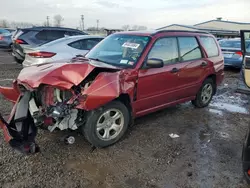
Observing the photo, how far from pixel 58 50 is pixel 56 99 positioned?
4066 mm

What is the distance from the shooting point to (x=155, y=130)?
446 cm

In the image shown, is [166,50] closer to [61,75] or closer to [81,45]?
[61,75]

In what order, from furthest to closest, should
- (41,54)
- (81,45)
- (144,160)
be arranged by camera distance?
(81,45)
(41,54)
(144,160)

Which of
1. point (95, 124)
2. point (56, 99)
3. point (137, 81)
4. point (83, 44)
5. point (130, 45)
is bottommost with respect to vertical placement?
point (95, 124)

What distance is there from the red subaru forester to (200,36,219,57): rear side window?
30 cm

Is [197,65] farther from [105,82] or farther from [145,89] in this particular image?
[105,82]

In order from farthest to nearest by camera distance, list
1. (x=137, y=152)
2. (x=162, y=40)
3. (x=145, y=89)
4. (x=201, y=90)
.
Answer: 1. (x=201, y=90)
2. (x=162, y=40)
3. (x=145, y=89)
4. (x=137, y=152)

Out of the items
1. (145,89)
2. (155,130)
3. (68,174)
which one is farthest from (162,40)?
(68,174)

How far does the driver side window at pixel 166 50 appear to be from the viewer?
168 inches

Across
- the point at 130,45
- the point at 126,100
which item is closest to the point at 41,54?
the point at 130,45

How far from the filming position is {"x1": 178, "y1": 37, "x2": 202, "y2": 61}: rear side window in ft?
15.9

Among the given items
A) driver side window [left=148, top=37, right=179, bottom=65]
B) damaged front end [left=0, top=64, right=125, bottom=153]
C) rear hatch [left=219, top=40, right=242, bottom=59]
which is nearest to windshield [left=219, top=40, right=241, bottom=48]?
rear hatch [left=219, top=40, right=242, bottom=59]

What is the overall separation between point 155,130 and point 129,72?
4.23 feet

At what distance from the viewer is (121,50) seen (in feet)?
14.2
